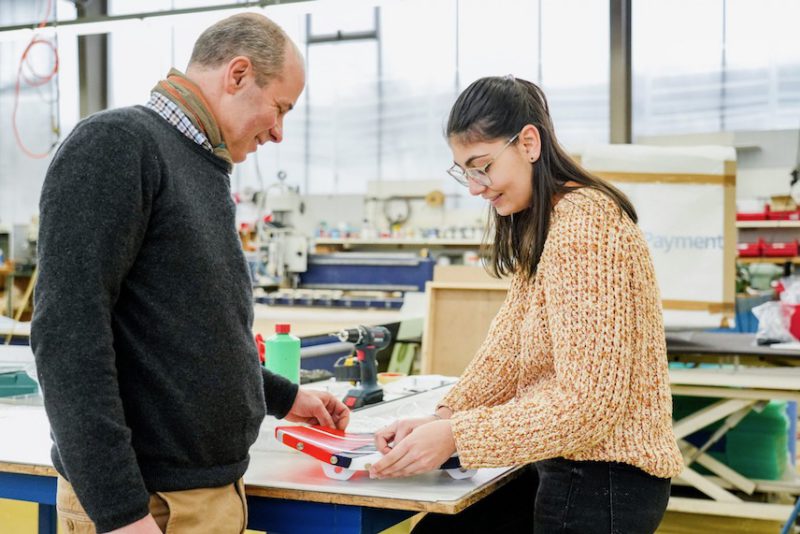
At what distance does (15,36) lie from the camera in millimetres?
5254

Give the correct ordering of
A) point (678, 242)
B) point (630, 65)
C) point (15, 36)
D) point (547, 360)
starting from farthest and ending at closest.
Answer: point (630, 65) < point (15, 36) < point (678, 242) < point (547, 360)

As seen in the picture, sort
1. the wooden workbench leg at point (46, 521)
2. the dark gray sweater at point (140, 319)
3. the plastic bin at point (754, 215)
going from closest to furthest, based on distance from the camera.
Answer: the dark gray sweater at point (140, 319), the wooden workbench leg at point (46, 521), the plastic bin at point (754, 215)

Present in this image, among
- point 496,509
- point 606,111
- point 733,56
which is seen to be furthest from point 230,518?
point 733,56

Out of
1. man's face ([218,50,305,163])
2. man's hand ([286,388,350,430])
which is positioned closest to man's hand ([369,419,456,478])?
man's hand ([286,388,350,430])

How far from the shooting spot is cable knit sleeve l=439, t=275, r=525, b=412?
1.54m

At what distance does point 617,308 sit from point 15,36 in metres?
5.08

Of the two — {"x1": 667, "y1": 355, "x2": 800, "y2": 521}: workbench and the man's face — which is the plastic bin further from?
the man's face

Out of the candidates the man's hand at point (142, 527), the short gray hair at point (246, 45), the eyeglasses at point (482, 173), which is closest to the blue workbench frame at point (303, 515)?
the man's hand at point (142, 527)

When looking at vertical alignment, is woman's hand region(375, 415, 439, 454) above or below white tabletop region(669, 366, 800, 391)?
above

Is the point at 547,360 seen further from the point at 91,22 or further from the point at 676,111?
the point at 676,111

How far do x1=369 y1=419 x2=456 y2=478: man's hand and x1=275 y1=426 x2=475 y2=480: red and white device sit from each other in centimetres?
4

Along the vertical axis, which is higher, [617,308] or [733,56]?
[733,56]

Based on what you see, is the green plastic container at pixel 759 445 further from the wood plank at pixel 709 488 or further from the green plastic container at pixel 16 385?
the green plastic container at pixel 16 385

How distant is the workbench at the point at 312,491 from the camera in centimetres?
136
